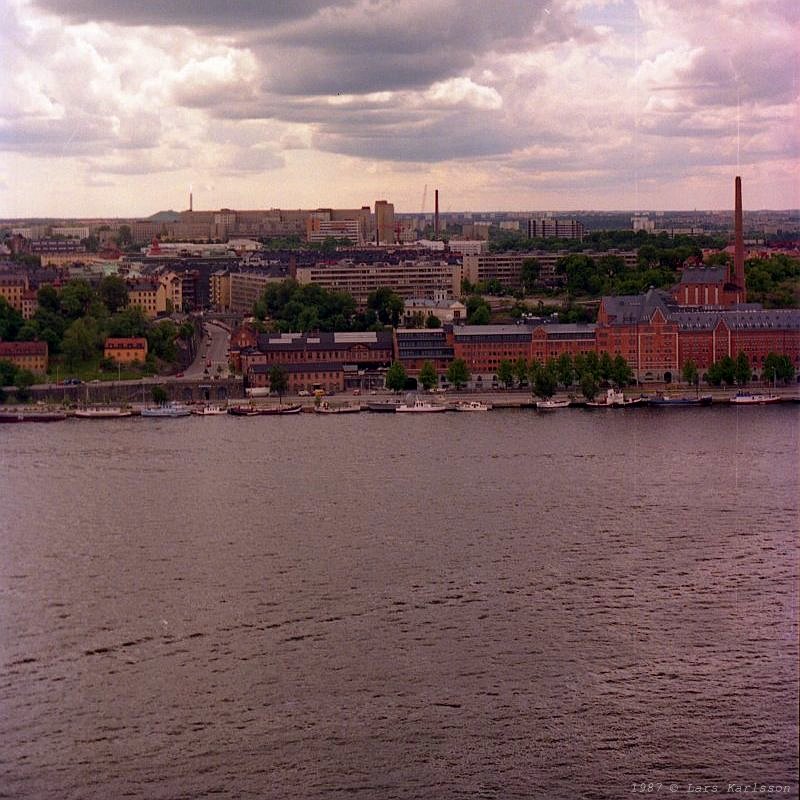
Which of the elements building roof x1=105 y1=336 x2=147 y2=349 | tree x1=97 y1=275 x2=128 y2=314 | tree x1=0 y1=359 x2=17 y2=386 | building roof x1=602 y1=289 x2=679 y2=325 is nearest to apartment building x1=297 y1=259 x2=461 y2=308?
tree x1=97 y1=275 x2=128 y2=314

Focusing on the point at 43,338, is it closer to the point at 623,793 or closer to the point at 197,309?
the point at 197,309

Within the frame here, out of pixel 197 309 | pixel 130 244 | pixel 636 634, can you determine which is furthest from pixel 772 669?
pixel 130 244

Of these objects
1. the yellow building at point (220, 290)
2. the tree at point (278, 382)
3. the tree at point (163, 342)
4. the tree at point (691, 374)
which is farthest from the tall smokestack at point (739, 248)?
the yellow building at point (220, 290)

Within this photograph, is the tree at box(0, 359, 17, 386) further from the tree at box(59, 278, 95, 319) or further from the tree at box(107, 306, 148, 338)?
the tree at box(59, 278, 95, 319)

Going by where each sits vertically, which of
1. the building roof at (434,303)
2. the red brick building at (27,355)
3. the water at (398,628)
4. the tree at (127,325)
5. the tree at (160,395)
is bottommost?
the water at (398,628)

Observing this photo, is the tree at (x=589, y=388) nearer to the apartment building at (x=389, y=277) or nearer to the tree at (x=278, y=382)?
the tree at (x=278, y=382)

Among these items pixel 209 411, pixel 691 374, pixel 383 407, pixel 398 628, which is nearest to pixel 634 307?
pixel 691 374
